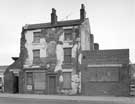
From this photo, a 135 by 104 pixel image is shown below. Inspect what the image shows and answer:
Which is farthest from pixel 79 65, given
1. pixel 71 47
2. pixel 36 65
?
pixel 36 65

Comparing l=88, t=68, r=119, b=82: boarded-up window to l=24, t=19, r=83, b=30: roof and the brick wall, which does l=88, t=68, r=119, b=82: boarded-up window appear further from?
l=24, t=19, r=83, b=30: roof

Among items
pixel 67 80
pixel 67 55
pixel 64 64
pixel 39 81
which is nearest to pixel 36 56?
pixel 39 81

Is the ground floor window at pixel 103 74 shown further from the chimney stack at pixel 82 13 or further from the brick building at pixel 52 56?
the chimney stack at pixel 82 13

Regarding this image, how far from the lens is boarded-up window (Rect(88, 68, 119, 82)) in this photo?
24453mm

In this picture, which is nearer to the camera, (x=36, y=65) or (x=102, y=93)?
(x=102, y=93)

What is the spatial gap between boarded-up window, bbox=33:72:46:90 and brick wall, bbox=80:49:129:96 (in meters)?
5.60

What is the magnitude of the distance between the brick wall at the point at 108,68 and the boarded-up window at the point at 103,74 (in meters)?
0.24

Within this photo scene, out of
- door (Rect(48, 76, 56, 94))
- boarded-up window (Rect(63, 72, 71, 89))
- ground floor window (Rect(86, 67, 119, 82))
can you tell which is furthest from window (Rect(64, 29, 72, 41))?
door (Rect(48, 76, 56, 94))

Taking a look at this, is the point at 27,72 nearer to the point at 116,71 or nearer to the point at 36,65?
the point at 36,65

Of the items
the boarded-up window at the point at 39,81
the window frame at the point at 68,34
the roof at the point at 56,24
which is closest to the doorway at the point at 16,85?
the boarded-up window at the point at 39,81

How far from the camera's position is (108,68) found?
81.3 ft

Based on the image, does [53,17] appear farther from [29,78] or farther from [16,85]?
[16,85]

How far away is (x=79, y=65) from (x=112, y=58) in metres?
4.33

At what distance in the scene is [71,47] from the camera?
88.8 ft
